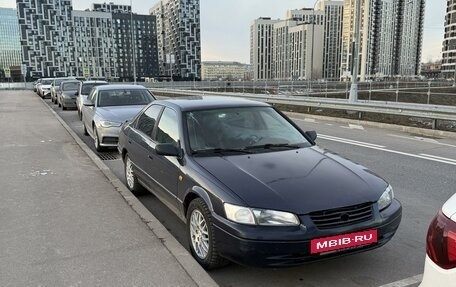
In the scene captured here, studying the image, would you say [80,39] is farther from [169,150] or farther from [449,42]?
[169,150]

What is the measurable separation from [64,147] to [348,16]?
43982 mm

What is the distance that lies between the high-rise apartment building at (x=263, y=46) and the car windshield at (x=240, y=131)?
3640 inches

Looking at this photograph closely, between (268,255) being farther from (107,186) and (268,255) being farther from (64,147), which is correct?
(64,147)

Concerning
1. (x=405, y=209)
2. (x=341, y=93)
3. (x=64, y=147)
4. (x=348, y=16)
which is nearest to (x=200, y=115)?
(x=405, y=209)

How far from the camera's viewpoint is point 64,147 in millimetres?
10281

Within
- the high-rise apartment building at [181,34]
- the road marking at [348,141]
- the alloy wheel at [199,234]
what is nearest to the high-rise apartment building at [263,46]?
the high-rise apartment building at [181,34]

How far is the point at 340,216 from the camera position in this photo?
3.34 m

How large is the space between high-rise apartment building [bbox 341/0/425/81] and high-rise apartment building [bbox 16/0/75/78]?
64.7 metres

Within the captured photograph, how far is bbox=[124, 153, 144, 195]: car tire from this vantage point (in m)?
6.21

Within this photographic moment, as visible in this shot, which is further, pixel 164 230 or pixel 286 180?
pixel 164 230

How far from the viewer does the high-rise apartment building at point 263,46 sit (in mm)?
96375

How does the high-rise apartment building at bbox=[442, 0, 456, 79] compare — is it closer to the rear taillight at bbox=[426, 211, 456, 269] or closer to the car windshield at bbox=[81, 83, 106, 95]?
the car windshield at bbox=[81, 83, 106, 95]

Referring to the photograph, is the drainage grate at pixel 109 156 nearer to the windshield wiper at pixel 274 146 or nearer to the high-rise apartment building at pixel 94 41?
the windshield wiper at pixel 274 146

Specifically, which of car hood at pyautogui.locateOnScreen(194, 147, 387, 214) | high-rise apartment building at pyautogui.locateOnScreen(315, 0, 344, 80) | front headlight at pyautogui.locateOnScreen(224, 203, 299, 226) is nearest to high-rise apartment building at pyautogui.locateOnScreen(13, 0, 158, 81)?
high-rise apartment building at pyautogui.locateOnScreen(315, 0, 344, 80)
